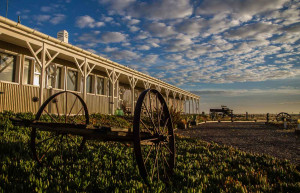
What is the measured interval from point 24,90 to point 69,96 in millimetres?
2756

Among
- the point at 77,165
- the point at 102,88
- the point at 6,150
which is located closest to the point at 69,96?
the point at 102,88

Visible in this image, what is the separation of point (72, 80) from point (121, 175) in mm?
11256

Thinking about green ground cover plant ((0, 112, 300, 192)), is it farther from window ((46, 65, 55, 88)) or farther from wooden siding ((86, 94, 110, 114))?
wooden siding ((86, 94, 110, 114))

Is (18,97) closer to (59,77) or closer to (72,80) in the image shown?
(59,77)

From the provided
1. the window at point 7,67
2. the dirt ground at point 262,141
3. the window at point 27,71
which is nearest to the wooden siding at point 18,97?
→ the window at point 7,67

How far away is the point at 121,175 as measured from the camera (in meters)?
3.86

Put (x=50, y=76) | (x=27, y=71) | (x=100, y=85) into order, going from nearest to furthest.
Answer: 1. (x=27, y=71)
2. (x=50, y=76)
3. (x=100, y=85)

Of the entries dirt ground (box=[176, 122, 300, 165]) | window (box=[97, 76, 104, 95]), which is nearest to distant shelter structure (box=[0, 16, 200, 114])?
window (box=[97, 76, 104, 95])

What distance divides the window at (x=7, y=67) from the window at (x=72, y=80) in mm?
3702

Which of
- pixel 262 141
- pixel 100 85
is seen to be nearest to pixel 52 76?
pixel 100 85

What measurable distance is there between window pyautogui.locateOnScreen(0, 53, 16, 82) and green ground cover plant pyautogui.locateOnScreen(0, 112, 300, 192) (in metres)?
5.13

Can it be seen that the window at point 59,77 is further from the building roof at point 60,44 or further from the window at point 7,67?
the window at point 7,67

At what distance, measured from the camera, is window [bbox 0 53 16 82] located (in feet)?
31.0

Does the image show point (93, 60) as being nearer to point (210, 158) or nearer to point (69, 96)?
point (69, 96)
